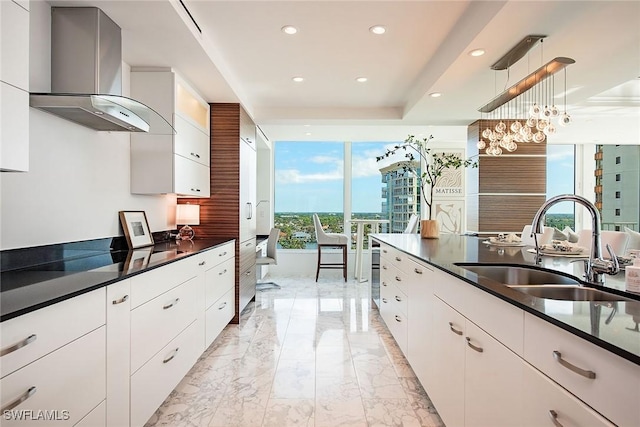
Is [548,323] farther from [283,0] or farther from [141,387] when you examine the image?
[283,0]

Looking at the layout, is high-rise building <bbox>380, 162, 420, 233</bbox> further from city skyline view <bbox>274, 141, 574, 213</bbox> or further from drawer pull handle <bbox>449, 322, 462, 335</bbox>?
drawer pull handle <bbox>449, 322, 462, 335</bbox>

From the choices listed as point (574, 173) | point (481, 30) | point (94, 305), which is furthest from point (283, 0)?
point (574, 173)

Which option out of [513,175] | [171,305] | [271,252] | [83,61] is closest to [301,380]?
[171,305]

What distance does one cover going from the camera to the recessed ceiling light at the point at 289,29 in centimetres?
260

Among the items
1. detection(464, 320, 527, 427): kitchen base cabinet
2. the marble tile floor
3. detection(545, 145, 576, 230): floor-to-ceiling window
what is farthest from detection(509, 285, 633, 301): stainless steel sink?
detection(545, 145, 576, 230): floor-to-ceiling window

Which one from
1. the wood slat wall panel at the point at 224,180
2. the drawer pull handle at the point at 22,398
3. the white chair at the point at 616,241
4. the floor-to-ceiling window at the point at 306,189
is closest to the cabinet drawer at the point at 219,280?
the wood slat wall panel at the point at 224,180

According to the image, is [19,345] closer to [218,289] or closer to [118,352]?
[118,352]

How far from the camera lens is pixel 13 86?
53.9 inches

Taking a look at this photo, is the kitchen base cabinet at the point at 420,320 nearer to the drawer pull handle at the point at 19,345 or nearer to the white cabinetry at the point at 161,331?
the white cabinetry at the point at 161,331

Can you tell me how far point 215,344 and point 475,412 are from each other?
232 cm

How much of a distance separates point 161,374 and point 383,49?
9.37ft

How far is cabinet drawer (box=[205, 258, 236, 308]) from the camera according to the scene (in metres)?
2.78

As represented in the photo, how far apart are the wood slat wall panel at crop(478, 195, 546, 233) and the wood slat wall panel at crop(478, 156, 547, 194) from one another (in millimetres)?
107

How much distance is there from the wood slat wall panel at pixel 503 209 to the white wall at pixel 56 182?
425 cm
